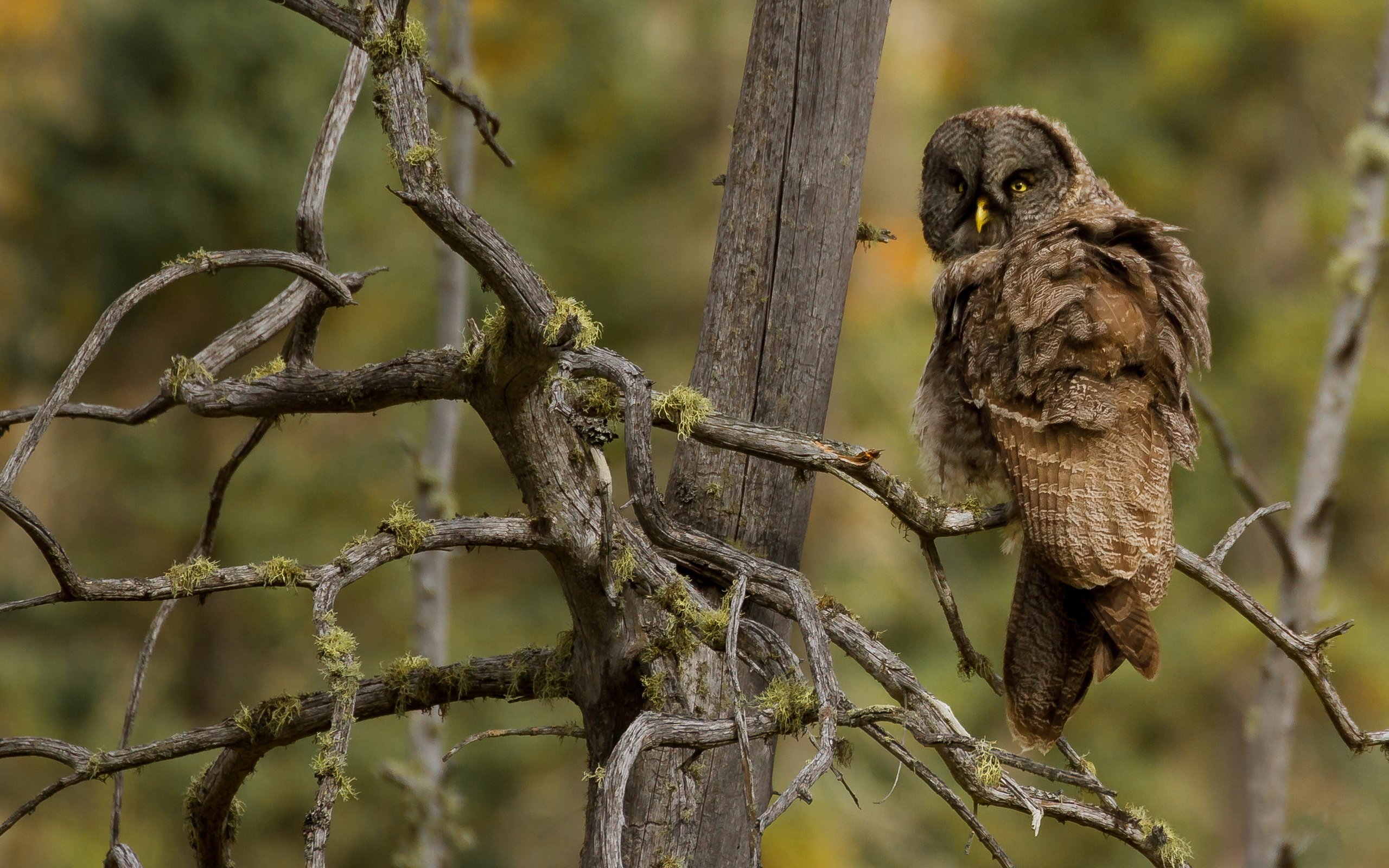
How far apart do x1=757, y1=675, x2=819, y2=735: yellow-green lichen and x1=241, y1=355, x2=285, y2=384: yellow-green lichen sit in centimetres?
116

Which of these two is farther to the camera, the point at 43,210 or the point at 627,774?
the point at 43,210

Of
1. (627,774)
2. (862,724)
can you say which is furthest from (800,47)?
(627,774)

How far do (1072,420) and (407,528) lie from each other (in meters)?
1.40

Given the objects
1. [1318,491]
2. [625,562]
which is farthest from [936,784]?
[1318,491]

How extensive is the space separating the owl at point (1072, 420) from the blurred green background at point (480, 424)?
4168 millimetres

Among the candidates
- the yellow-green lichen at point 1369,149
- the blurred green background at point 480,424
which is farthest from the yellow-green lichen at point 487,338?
the blurred green background at point 480,424

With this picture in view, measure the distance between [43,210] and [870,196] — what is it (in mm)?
6970

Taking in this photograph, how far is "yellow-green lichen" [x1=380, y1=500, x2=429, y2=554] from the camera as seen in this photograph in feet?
6.36

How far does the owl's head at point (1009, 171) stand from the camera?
3.61m

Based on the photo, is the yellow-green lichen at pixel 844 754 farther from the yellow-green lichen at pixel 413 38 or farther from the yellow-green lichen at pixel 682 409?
the yellow-green lichen at pixel 413 38

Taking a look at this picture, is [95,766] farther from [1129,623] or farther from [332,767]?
[1129,623]

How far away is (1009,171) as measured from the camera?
3615 mm

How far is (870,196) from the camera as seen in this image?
11.4 metres

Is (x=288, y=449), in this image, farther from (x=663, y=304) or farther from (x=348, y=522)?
Result: (x=663, y=304)
